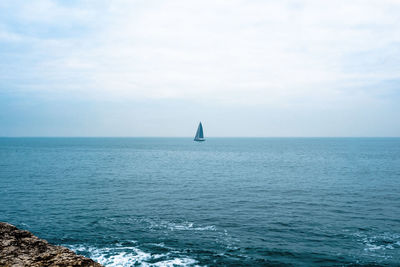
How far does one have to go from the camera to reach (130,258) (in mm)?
26750

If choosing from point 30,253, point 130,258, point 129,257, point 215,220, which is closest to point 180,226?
point 215,220

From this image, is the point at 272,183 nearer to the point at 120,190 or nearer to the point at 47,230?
the point at 120,190

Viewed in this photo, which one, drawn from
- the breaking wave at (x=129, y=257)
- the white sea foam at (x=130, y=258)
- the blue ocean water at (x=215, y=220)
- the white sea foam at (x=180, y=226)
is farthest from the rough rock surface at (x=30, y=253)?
the white sea foam at (x=180, y=226)

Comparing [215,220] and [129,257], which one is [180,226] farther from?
[129,257]

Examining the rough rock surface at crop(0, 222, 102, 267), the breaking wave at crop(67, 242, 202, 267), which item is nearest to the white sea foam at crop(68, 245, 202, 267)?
the breaking wave at crop(67, 242, 202, 267)

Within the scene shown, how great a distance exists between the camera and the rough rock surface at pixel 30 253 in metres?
6.03

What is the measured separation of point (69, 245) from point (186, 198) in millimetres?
26205

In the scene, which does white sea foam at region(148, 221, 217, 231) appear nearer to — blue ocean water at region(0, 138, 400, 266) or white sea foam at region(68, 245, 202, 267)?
blue ocean water at region(0, 138, 400, 266)

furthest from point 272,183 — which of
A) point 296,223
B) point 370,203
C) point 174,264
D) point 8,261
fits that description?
point 8,261

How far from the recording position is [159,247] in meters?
29.5

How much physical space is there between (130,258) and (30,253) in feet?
72.6

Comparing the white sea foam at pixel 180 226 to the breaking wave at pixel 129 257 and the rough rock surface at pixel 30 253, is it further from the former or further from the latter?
the rough rock surface at pixel 30 253

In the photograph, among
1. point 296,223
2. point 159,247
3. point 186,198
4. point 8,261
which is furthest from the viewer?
point 186,198

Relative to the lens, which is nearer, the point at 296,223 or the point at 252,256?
the point at 252,256
